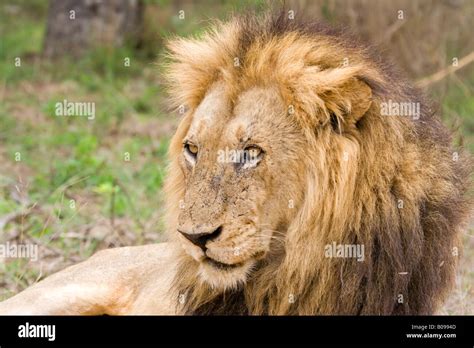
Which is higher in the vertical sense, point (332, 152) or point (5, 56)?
point (5, 56)

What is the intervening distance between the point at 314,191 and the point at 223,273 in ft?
1.63

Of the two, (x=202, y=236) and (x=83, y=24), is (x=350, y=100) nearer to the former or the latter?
(x=202, y=236)

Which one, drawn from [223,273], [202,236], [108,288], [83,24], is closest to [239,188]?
[202,236]

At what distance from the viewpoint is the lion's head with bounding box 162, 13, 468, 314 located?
154 inches

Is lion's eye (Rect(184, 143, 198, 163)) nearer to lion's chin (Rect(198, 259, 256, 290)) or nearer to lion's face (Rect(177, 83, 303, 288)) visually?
lion's face (Rect(177, 83, 303, 288))

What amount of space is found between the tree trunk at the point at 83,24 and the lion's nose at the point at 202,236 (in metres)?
7.58

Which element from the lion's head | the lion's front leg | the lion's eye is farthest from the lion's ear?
the lion's front leg

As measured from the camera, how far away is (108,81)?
427 inches

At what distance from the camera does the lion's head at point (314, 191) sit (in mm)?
3904

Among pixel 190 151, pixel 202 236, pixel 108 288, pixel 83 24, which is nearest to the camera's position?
pixel 202 236

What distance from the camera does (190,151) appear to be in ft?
13.6
